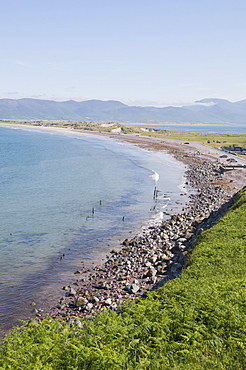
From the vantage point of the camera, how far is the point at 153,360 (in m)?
8.87

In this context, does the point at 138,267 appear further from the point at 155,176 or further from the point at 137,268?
the point at 155,176

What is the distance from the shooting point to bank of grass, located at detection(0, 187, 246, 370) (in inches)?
347

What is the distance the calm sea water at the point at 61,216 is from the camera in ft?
75.8

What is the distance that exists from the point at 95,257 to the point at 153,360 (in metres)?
19.2

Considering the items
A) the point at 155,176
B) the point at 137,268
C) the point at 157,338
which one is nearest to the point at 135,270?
the point at 137,268

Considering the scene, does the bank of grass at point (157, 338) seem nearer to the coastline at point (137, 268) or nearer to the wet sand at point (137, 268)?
the wet sand at point (137, 268)

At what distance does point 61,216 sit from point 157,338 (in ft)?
101

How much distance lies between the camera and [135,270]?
79.3 ft

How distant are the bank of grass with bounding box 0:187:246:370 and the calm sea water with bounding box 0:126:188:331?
870 cm

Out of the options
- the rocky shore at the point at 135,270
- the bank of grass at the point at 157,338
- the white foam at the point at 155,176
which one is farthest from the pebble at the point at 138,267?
the white foam at the point at 155,176

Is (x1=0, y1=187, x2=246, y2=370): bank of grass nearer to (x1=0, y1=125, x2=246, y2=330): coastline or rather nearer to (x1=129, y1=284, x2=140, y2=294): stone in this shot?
(x1=0, y1=125, x2=246, y2=330): coastline

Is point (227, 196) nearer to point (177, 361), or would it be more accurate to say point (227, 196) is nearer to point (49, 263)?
point (49, 263)

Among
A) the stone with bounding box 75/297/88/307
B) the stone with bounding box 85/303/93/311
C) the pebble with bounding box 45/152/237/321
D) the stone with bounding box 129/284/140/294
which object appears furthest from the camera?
the stone with bounding box 129/284/140/294

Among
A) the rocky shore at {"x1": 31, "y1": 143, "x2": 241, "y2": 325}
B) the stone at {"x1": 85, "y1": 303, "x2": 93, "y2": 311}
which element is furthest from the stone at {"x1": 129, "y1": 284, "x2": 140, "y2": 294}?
the stone at {"x1": 85, "y1": 303, "x2": 93, "y2": 311}
